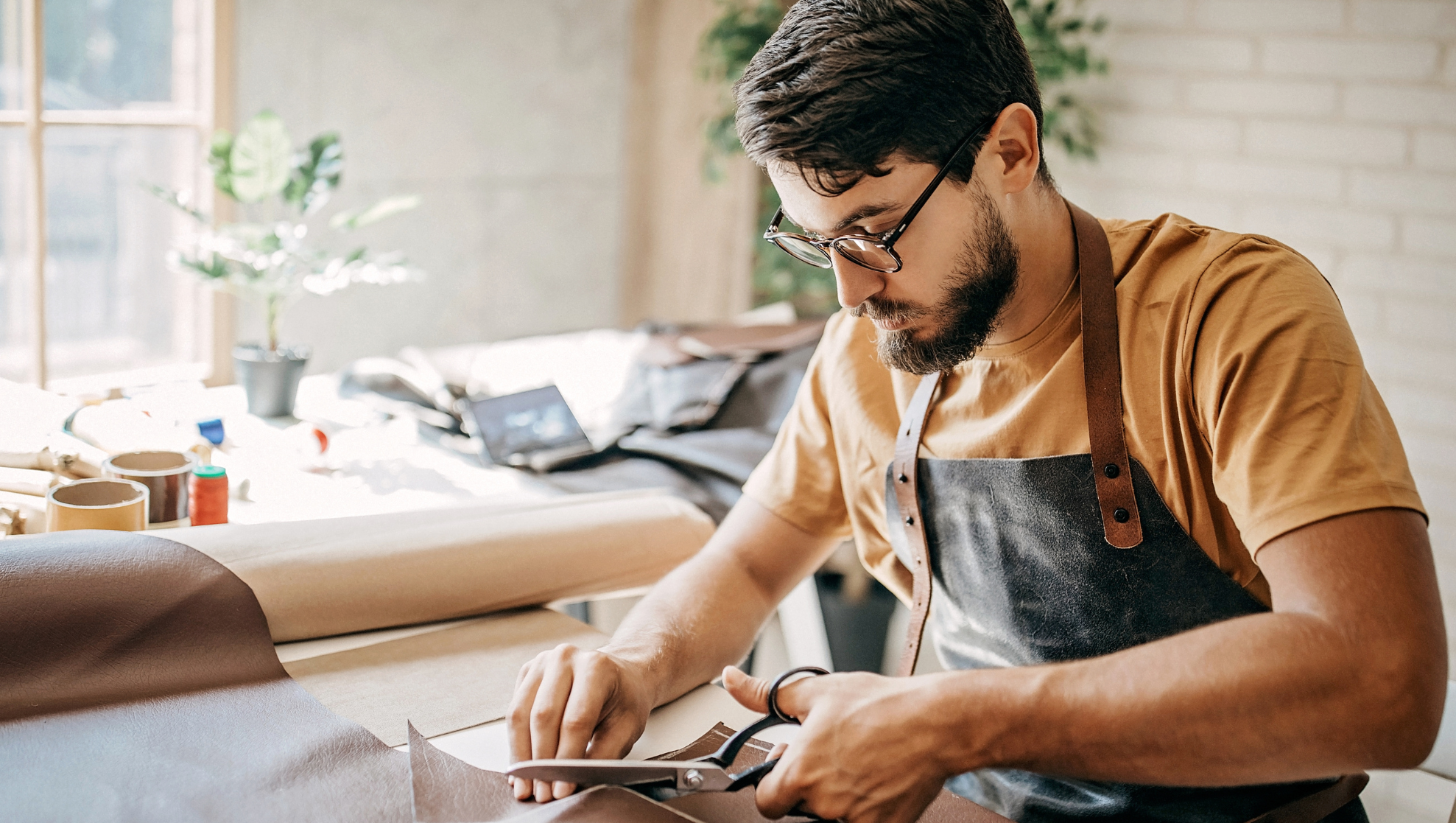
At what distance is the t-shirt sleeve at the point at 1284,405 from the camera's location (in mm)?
909

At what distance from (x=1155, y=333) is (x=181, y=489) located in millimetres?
1189

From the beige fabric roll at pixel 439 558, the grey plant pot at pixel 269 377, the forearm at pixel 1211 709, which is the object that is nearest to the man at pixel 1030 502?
the forearm at pixel 1211 709

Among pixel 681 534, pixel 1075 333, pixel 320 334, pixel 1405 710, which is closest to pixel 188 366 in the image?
pixel 320 334

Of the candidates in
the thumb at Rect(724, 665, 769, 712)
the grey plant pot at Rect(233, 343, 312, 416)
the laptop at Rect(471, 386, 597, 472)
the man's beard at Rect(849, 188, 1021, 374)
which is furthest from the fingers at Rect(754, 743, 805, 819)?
the grey plant pot at Rect(233, 343, 312, 416)

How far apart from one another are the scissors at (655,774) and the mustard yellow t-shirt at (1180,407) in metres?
0.46

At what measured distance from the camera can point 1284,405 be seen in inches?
37.4

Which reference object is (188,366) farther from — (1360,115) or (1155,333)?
(1360,115)

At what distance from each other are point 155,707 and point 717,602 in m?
0.56

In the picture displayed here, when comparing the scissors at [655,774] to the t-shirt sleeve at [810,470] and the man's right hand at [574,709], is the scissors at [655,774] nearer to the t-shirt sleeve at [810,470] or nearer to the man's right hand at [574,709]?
the man's right hand at [574,709]

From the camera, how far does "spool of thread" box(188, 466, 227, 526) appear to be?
1.50m

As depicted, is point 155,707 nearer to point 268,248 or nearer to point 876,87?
point 876,87

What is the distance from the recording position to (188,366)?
2.84 meters

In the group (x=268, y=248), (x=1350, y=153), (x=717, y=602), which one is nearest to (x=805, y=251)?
(x=717, y=602)

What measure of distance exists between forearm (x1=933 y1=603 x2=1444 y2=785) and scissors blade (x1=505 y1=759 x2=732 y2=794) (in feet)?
0.66
